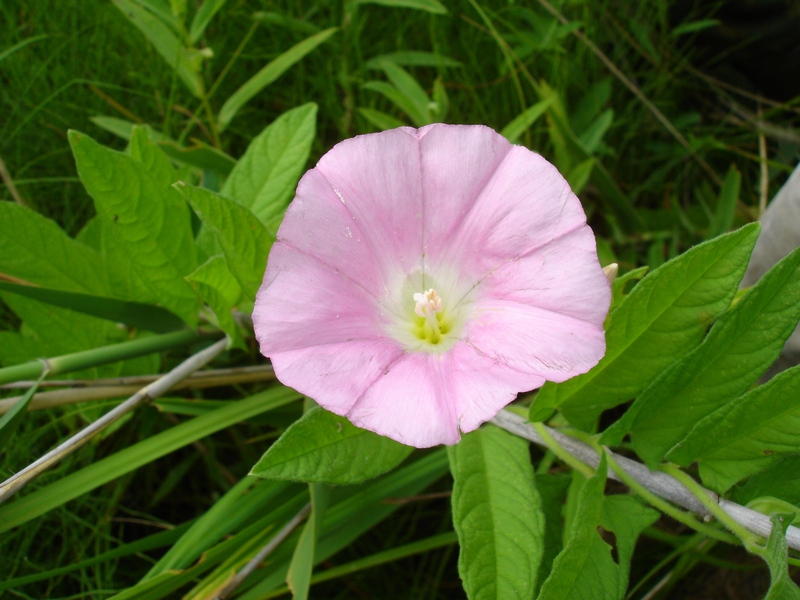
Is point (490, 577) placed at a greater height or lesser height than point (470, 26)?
lesser

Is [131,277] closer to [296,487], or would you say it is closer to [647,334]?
[296,487]

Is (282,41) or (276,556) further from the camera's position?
(282,41)

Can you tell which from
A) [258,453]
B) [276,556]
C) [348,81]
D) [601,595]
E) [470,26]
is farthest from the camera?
[470,26]

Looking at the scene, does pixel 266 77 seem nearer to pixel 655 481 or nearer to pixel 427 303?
pixel 427 303

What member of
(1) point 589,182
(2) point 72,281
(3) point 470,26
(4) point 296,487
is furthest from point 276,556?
(3) point 470,26

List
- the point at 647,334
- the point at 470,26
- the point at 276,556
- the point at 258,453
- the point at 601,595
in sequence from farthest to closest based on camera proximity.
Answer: the point at 470,26, the point at 258,453, the point at 276,556, the point at 647,334, the point at 601,595

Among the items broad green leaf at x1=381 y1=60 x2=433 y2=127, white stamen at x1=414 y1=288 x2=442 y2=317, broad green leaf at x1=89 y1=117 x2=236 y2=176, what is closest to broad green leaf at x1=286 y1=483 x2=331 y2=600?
white stamen at x1=414 y1=288 x2=442 y2=317
